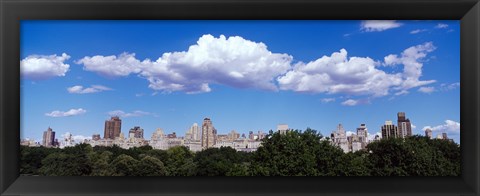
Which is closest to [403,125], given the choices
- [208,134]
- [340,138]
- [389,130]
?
[389,130]

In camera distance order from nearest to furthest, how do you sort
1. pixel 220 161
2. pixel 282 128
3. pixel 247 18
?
pixel 247 18 → pixel 220 161 → pixel 282 128

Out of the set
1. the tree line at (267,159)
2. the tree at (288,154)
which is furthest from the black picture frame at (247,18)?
the tree at (288,154)

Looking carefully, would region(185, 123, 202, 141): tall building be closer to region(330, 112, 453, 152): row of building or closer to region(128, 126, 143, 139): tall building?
region(128, 126, 143, 139): tall building

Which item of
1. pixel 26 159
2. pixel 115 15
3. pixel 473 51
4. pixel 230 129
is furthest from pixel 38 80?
pixel 473 51

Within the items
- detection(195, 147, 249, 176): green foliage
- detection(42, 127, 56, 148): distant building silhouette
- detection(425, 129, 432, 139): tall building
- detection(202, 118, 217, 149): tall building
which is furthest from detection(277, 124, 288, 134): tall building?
detection(42, 127, 56, 148): distant building silhouette

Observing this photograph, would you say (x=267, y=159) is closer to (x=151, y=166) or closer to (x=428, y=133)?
(x=151, y=166)
